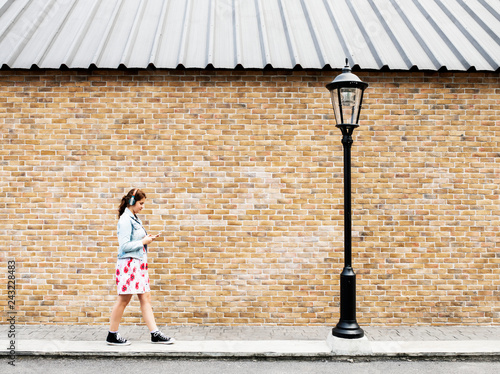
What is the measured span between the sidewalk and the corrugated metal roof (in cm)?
367

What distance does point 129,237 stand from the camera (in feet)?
16.9

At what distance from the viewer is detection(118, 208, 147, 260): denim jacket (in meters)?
5.12

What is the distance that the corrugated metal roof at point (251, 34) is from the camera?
639 cm

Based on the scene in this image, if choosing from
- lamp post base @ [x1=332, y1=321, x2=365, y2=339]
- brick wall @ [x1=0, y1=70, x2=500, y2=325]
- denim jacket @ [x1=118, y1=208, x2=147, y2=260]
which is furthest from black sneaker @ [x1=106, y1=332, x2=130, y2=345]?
lamp post base @ [x1=332, y1=321, x2=365, y2=339]

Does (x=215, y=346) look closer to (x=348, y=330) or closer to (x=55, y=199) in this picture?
(x=348, y=330)

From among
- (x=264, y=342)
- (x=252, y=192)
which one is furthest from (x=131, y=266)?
(x=252, y=192)

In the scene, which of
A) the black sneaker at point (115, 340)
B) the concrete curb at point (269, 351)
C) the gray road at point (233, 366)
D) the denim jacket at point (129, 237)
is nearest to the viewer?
the gray road at point (233, 366)

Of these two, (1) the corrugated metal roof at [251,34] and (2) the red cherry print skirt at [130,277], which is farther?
(1) the corrugated metal roof at [251,34]

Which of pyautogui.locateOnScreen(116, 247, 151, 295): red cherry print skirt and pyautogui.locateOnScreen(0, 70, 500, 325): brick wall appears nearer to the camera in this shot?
pyautogui.locateOnScreen(116, 247, 151, 295): red cherry print skirt

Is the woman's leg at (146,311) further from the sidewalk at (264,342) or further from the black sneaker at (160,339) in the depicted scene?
the sidewalk at (264,342)

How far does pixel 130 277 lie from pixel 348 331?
2.63 metres

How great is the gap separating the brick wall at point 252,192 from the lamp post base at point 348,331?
1077mm

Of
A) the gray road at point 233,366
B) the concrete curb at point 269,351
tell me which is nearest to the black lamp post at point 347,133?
the concrete curb at point 269,351

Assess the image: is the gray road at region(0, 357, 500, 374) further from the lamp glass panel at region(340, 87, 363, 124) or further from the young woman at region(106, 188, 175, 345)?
the lamp glass panel at region(340, 87, 363, 124)
